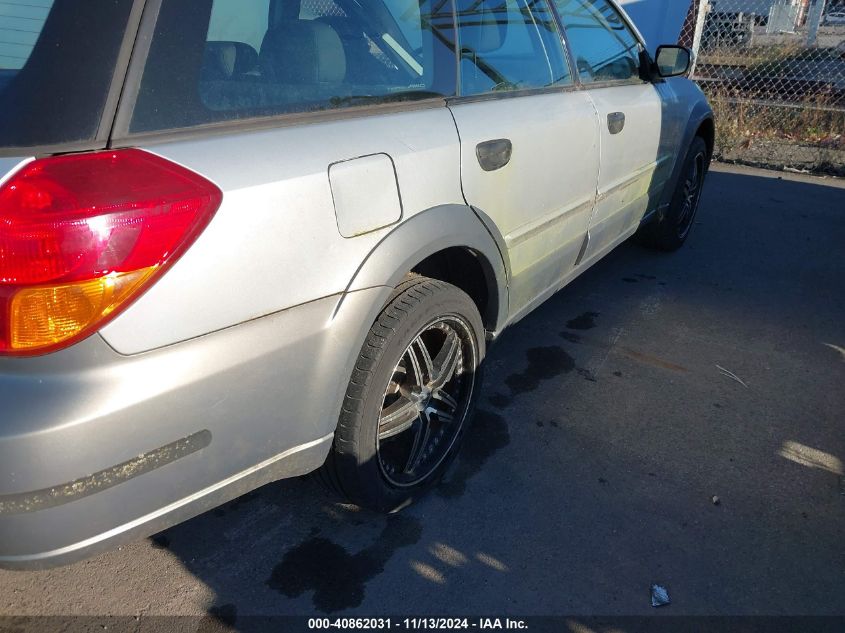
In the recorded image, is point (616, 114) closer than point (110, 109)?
No

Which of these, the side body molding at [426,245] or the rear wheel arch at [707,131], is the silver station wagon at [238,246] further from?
the rear wheel arch at [707,131]

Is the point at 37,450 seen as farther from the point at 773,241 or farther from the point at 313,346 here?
the point at 773,241

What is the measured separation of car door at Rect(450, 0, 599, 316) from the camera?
2.41 meters

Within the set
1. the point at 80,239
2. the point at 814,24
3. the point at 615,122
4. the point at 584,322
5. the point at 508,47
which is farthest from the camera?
the point at 814,24

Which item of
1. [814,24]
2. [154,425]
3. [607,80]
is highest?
[607,80]

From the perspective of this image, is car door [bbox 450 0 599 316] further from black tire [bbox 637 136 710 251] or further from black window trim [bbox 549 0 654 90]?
black tire [bbox 637 136 710 251]

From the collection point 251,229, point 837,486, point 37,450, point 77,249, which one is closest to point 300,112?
point 251,229

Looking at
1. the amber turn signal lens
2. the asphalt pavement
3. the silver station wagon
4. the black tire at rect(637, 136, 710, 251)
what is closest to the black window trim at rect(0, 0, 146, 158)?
the silver station wagon

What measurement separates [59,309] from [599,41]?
2919 mm

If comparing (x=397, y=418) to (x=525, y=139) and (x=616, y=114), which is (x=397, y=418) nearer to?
(x=525, y=139)

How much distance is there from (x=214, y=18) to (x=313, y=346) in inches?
32.6

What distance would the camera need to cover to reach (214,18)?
171cm

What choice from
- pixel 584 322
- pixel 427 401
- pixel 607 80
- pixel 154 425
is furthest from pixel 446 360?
pixel 607 80

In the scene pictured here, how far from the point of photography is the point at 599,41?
11.5ft
